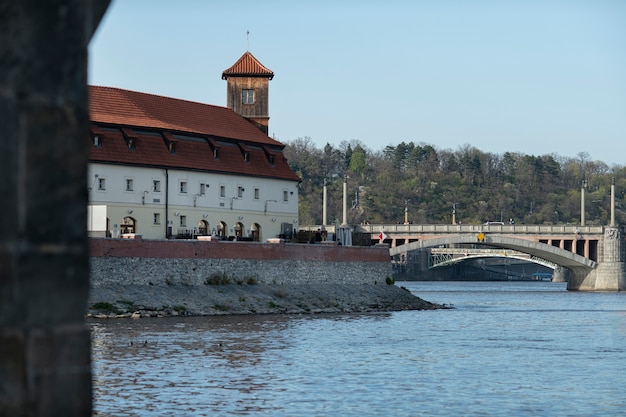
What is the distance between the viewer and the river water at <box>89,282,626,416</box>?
948 inches

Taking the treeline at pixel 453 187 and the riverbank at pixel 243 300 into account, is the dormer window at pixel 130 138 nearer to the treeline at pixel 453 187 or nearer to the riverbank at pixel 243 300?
the riverbank at pixel 243 300

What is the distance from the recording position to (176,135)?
66750 mm

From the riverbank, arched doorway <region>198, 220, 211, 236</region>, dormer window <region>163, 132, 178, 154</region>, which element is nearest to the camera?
the riverbank

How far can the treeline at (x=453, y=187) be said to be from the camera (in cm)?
17588

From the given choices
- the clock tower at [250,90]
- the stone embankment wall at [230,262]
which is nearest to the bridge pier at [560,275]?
the clock tower at [250,90]

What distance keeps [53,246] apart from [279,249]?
58.2 meters

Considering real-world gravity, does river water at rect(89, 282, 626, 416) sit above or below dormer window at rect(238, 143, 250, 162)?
below

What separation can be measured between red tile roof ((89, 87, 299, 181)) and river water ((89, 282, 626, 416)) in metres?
14.7

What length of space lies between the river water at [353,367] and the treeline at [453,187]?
119185 millimetres

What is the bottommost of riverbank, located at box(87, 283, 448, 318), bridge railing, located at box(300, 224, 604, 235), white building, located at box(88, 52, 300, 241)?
riverbank, located at box(87, 283, 448, 318)

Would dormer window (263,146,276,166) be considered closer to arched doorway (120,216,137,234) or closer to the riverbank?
the riverbank

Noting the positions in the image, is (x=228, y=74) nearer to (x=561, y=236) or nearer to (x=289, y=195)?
(x=289, y=195)

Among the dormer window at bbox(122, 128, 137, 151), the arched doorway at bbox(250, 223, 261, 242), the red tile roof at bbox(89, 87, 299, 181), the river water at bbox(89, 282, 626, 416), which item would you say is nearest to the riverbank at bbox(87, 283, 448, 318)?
the river water at bbox(89, 282, 626, 416)

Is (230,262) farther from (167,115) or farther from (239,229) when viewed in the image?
(167,115)
